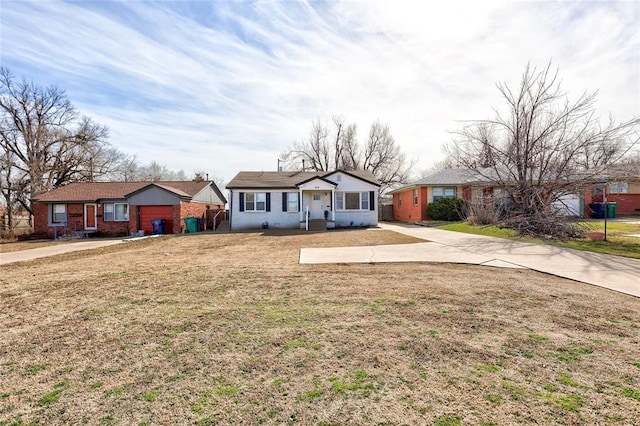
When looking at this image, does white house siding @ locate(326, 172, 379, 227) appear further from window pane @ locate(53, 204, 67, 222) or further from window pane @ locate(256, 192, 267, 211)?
window pane @ locate(53, 204, 67, 222)

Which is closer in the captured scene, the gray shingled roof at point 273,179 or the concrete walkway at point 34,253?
the concrete walkway at point 34,253

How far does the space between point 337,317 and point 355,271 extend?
2.95 m

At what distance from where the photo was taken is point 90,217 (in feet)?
68.2

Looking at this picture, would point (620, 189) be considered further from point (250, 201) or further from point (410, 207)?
point (250, 201)

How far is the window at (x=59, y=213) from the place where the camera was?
811 inches

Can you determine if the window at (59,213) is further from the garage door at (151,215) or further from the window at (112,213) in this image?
the garage door at (151,215)

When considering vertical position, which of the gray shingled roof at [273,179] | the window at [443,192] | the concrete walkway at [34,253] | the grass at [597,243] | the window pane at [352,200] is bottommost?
the concrete walkway at [34,253]

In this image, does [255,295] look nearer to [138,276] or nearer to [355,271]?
[355,271]

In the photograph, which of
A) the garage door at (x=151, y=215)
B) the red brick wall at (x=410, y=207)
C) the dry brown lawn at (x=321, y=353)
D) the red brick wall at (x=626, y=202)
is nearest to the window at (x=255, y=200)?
the garage door at (x=151, y=215)

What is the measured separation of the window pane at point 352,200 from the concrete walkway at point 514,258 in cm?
1044

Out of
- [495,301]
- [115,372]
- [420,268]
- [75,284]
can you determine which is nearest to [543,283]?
[495,301]

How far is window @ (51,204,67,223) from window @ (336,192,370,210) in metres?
17.3

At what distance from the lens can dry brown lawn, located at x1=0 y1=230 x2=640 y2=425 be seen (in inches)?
90.7

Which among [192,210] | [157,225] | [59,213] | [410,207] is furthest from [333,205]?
[59,213]
